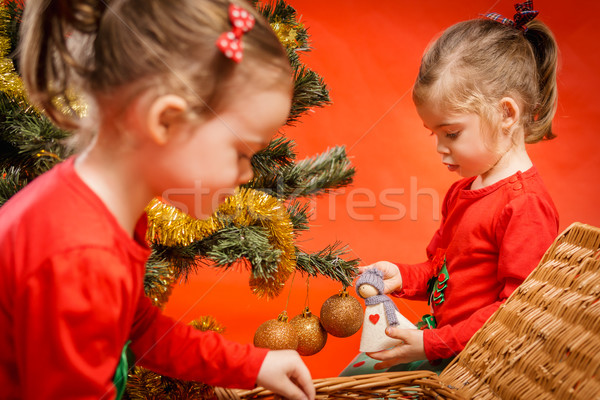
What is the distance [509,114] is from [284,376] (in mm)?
639

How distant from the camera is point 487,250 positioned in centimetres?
91

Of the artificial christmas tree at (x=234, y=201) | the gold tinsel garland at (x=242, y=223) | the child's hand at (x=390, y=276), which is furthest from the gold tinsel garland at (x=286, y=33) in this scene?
the child's hand at (x=390, y=276)

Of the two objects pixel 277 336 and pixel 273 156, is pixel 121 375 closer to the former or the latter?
pixel 277 336

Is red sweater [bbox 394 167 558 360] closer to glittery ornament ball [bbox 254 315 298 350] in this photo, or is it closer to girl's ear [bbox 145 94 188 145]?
glittery ornament ball [bbox 254 315 298 350]

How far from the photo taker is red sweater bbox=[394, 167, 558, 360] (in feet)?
2.74

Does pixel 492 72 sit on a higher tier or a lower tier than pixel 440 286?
higher

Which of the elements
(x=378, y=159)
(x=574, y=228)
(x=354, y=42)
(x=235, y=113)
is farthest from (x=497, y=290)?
(x=354, y=42)

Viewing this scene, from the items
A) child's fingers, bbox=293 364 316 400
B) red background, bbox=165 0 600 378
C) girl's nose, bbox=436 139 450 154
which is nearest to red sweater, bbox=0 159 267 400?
child's fingers, bbox=293 364 316 400

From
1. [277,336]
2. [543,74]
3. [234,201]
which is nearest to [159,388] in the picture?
[277,336]

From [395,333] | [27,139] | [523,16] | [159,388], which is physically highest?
[523,16]

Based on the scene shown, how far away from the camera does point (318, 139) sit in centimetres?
181

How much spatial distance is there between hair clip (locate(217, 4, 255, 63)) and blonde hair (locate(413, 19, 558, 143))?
553 mm

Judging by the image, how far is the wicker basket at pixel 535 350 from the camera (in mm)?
592

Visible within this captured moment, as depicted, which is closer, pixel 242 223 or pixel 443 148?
pixel 242 223
